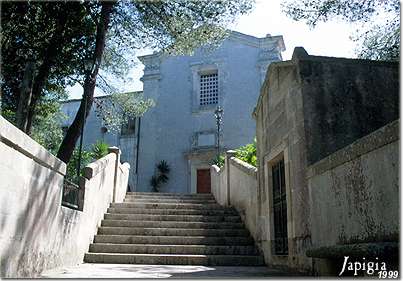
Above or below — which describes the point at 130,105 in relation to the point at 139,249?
above

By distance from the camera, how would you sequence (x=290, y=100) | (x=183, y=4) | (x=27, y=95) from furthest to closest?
(x=183, y=4)
(x=27, y=95)
(x=290, y=100)

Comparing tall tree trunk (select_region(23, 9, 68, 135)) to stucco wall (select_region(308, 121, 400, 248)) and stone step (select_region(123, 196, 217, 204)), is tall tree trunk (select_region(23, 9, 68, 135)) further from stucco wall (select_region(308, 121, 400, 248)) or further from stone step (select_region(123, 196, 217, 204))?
stucco wall (select_region(308, 121, 400, 248))

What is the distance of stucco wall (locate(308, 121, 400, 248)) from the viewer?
11.5 ft

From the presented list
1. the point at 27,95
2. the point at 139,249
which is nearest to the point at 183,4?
the point at 27,95

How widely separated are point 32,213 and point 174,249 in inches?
166

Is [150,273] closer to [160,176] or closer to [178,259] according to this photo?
[178,259]

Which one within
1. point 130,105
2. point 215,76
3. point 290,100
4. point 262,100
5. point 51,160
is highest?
point 215,76

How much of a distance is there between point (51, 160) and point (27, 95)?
357cm

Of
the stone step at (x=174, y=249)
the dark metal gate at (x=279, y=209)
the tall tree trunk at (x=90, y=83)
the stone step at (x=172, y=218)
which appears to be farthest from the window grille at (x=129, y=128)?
the dark metal gate at (x=279, y=209)

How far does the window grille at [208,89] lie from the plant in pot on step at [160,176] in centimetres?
414

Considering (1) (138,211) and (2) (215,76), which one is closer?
(1) (138,211)

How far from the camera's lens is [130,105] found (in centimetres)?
1500

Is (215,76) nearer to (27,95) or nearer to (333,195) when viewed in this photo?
(27,95)

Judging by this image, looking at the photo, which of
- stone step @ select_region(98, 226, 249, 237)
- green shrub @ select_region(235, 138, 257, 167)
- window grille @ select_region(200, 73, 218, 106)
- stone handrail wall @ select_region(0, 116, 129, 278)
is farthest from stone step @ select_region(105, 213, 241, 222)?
window grille @ select_region(200, 73, 218, 106)
